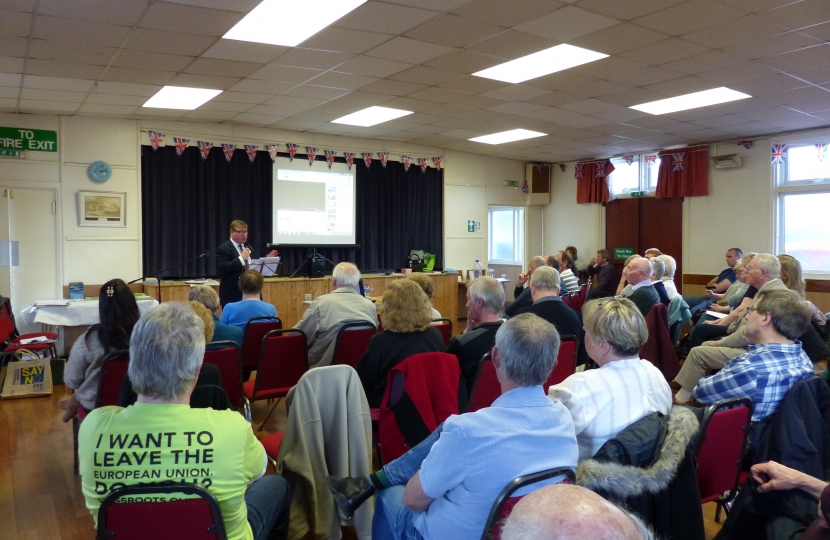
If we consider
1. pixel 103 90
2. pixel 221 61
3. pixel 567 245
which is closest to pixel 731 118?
pixel 567 245

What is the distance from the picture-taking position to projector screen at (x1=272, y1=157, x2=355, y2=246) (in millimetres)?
8727

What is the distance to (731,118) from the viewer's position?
24.6ft

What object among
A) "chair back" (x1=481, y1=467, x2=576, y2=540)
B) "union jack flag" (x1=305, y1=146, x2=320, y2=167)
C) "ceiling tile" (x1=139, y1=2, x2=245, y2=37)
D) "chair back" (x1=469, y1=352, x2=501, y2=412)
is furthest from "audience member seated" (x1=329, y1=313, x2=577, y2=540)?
"union jack flag" (x1=305, y1=146, x2=320, y2=167)

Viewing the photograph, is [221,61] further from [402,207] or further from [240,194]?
[402,207]

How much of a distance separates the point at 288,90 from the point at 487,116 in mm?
2599

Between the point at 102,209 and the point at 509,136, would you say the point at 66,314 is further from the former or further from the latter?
the point at 509,136

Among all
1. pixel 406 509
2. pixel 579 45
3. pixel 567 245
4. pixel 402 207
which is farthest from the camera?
pixel 567 245

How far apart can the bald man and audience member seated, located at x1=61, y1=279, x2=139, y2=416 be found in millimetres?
2569

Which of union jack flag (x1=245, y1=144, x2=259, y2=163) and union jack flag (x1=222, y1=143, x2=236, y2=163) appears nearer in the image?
union jack flag (x1=222, y1=143, x2=236, y2=163)

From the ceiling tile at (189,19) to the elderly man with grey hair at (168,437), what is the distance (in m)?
2.95

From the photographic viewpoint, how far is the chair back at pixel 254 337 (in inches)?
165

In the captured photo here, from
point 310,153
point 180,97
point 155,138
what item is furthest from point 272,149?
point 180,97

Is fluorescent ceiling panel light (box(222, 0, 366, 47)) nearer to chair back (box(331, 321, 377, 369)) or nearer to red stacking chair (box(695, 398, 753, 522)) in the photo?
chair back (box(331, 321, 377, 369))

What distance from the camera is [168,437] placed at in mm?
1577
